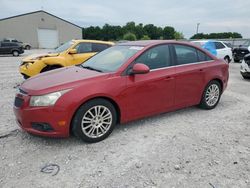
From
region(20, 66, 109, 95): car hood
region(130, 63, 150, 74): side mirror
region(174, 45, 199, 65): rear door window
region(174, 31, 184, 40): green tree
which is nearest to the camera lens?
region(20, 66, 109, 95): car hood

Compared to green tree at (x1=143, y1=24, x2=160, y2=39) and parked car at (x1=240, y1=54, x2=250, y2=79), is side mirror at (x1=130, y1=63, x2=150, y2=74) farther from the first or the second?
green tree at (x1=143, y1=24, x2=160, y2=39)

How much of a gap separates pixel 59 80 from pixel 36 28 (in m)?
40.7

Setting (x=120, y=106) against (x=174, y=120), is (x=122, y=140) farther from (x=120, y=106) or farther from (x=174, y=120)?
(x=174, y=120)

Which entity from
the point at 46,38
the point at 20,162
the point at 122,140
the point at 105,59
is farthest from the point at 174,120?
the point at 46,38

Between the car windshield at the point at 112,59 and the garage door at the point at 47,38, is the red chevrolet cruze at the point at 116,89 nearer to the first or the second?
the car windshield at the point at 112,59

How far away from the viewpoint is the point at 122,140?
12.2 ft

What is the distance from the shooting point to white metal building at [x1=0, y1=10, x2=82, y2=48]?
129ft

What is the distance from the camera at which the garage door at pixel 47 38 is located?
40.4 m

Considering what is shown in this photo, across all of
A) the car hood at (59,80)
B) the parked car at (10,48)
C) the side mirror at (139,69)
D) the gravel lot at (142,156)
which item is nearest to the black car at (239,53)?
the gravel lot at (142,156)

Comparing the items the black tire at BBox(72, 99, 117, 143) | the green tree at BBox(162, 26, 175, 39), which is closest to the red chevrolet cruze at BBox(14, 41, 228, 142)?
the black tire at BBox(72, 99, 117, 143)

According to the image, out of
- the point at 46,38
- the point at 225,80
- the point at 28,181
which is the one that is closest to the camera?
the point at 28,181

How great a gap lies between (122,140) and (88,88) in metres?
0.99

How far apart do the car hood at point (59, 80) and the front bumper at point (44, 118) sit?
213 mm

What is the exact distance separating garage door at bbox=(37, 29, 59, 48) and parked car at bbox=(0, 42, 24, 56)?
61.8ft
